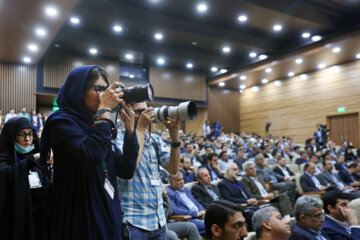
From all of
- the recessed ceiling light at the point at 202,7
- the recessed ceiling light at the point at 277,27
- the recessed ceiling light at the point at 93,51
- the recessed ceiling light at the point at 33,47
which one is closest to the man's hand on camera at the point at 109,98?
the recessed ceiling light at the point at 202,7

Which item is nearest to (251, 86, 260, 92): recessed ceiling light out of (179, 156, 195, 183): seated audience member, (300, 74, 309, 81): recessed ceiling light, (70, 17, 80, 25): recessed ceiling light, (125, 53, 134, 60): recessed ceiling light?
(300, 74, 309, 81): recessed ceiling light

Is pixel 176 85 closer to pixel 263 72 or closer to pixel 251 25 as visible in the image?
pixel 263 72

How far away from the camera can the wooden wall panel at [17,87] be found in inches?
423

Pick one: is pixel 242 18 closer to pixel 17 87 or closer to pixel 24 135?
pixel 17 87

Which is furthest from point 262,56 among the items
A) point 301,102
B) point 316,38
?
point 301,102

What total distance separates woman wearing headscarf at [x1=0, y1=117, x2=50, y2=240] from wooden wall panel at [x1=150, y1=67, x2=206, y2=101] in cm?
1205

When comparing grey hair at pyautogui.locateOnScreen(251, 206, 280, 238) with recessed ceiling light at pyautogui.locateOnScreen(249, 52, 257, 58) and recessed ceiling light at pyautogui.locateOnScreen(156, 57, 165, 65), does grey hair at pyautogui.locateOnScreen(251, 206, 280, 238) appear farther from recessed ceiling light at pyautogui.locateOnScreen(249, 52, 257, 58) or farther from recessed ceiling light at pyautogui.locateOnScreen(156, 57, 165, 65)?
recessed ceiling light at pyautogui.locateOnScreen(249, 52, 257, 58)

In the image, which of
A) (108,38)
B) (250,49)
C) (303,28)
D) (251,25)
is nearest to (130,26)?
(108,38)

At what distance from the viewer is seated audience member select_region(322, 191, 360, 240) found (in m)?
2.58

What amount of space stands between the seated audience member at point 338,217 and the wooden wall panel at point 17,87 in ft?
34.7

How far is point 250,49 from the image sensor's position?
12297mm

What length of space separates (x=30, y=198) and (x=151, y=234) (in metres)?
0.58

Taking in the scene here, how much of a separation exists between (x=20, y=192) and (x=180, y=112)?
0.81 metres

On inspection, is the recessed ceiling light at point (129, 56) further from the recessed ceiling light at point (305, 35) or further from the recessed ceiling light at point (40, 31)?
the recessed ceiling light at point (305, 35)
